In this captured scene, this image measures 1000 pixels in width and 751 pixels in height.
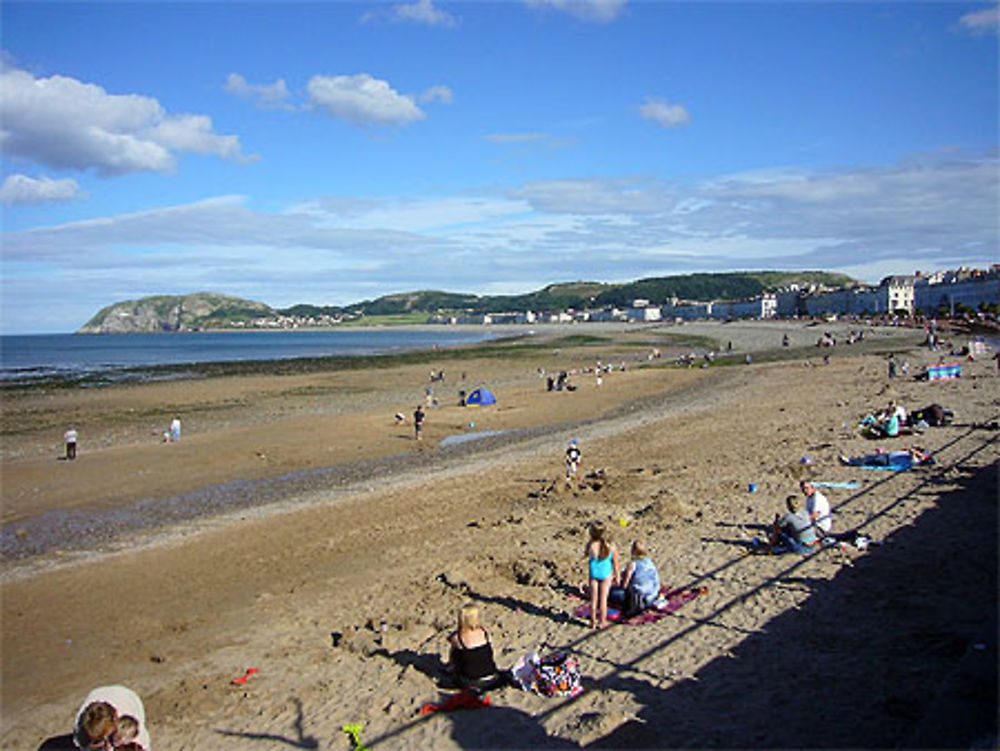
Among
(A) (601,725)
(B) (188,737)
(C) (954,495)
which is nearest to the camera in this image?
(A) (601,725)

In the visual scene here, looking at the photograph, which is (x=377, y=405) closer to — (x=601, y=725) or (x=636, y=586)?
(x=636, y=586)

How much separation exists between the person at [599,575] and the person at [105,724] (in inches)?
189

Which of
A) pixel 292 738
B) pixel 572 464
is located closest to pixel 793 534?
pixel 572 464

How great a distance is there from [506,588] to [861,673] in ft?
15.2

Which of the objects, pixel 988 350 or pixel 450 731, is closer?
pixel 450 731

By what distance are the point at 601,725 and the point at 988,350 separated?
40.8 metres

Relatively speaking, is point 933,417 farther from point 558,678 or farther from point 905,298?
point 905,298

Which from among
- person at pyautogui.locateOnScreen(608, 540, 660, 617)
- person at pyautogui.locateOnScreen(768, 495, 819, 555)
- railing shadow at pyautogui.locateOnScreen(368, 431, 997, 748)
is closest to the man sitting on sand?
person at pyautogui.locateOnScreen(768, 495, 819, 555)

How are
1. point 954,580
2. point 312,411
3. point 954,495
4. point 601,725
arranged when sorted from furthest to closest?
point 312,411 → point 954,495 → point 954,580 → point 601,725

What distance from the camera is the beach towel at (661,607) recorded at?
28.5ft

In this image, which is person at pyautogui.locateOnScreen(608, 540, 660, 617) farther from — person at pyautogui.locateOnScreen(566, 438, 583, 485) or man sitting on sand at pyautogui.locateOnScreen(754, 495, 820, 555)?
person at pyautogui.locateOnScreen(566, 438, 583, 485)

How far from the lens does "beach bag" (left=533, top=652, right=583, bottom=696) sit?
23.1ft

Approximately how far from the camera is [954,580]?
8680 millimetres

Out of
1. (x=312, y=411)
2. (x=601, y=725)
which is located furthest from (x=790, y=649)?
(x=312, y=411)
